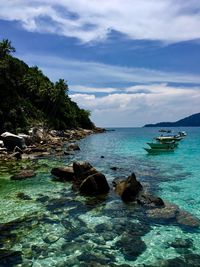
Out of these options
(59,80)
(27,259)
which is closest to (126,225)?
(27,259)

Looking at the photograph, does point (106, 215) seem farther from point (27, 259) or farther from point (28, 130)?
point (28, 130)

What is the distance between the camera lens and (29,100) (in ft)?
375

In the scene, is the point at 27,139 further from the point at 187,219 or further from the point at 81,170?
the point at 187,219

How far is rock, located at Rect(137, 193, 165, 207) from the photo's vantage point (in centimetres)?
2169

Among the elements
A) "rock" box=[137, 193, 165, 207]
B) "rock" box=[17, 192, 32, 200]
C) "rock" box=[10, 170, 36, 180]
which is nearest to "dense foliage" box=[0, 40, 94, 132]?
"rock" box=[10, 170, 36, 180]

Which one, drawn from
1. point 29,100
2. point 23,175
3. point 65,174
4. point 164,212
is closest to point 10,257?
point 164,212

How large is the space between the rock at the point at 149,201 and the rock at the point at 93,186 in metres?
3.33

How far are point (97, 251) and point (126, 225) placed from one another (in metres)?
3.77

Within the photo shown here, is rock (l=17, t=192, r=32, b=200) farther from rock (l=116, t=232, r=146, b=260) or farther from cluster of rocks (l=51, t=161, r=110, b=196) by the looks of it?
rock (l=116, t=232, r=146, b=260)

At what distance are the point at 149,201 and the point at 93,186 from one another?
4680 millimetres

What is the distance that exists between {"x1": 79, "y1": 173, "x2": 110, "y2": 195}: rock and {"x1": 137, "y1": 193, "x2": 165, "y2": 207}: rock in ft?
10.9

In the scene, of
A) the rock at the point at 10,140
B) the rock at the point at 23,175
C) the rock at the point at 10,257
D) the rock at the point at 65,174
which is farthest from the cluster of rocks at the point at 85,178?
the rock at the point at 10,140

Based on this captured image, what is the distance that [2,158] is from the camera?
144ft

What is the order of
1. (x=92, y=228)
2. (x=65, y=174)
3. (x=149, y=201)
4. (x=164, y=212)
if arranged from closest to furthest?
(x=92, y=228) < (x=164, y=212) < (x=149, y=201) < (x=65, y=174)
